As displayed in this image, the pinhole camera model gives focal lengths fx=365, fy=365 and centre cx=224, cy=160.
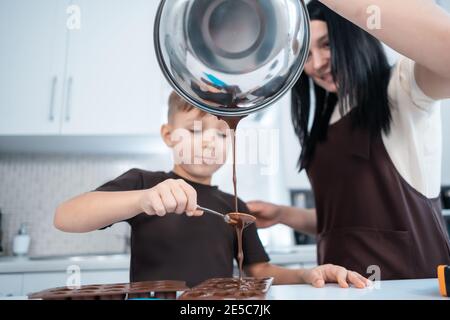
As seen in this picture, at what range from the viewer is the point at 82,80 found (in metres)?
1.14

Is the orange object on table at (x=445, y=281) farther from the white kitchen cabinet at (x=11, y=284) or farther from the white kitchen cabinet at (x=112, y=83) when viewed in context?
the white kitchen cabinet at (x=112, y=83)

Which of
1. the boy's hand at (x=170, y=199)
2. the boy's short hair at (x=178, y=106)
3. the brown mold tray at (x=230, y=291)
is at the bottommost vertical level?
the brown mold tray at (x=230, y=291)

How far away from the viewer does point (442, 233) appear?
60 cm

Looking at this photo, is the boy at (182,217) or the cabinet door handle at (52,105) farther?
the cabinet door handle at (52,105)

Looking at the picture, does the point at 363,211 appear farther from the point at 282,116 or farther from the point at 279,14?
the point at 282,116

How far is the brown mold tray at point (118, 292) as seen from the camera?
1.06 feet

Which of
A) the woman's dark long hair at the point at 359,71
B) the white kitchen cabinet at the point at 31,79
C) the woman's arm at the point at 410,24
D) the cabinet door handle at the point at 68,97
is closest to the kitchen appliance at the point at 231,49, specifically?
the woman's arm at the point at 410,24

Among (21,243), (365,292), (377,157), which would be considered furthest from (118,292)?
(21,243)

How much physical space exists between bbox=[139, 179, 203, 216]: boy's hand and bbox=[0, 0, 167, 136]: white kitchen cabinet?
672 mm

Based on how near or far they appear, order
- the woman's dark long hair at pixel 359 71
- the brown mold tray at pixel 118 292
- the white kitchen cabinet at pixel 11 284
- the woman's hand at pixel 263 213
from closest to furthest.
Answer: the brown mold tray at pixel 118 292 → the white kitchen cabinet at pixel 11 284 → the woman's dark long hair at pixel 359 71 → the woman's hand at pixel 263 213

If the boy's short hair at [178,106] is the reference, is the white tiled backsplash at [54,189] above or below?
below

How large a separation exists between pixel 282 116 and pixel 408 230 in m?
0.96

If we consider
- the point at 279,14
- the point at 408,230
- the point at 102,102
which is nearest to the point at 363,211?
the point at 408,230

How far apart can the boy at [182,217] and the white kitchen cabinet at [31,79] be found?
1.75ft
